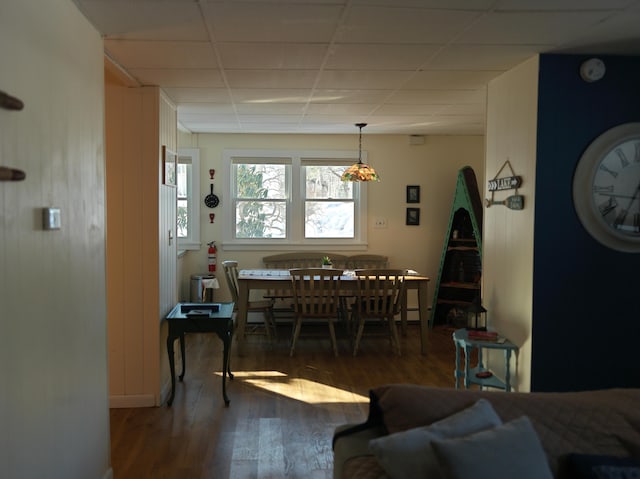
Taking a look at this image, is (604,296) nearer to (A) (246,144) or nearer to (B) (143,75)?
(B) (143,75)

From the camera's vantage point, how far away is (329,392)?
422 cm

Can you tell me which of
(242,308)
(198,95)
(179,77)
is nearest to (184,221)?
(242,308)

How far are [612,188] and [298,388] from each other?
2.63m

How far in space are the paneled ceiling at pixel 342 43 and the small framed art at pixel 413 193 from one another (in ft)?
7.33

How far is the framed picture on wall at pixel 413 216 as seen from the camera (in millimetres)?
6789

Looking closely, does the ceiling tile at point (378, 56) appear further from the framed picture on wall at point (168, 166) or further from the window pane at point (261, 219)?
the window pane at point (261, 219)

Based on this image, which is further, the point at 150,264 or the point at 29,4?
the point at 150,264

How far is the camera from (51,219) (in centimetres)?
202

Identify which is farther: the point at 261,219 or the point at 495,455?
the point at 261,219

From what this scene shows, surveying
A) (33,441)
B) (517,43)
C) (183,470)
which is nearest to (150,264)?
(183,470)

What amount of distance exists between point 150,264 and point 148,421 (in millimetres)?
1059

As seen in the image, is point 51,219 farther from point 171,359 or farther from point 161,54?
point 171,359

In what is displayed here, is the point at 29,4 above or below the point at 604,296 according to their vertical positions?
above

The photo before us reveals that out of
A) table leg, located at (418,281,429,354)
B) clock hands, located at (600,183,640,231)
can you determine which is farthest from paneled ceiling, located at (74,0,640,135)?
table leg, located at (418,281,429,354)
